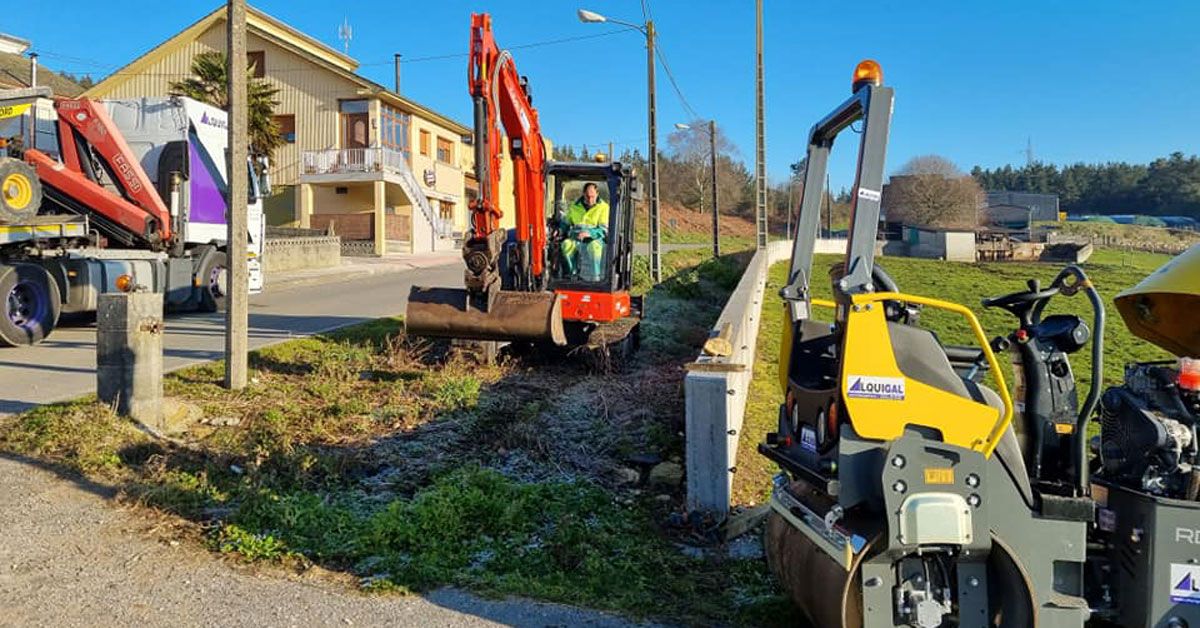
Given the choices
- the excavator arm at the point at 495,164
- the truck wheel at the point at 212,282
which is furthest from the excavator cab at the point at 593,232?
the truck wheel at the point at 212,282

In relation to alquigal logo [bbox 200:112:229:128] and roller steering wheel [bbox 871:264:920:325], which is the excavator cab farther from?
alquigal logo [bbox 200:112:229:128]

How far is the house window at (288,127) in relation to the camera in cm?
3912

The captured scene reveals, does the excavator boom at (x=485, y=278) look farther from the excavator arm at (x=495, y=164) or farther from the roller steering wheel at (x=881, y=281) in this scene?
the roller steering wheel at (x=881, y=281)

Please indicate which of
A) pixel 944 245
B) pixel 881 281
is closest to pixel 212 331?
pixel 881 281

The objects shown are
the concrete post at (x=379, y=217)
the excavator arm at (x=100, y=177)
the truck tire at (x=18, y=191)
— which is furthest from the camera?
the concrete post at (x=379, y=217)

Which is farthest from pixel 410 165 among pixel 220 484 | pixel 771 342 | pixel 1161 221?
pixel 1161 221

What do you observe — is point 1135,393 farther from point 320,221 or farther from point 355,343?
point 320,221

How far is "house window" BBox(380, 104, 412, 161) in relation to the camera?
3862cm

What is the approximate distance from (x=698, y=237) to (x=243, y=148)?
209ft

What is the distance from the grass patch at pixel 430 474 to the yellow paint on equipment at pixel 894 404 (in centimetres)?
144

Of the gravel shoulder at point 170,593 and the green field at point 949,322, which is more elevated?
the green field at point 949,322

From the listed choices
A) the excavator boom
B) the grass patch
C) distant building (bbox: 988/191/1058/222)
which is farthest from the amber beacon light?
distant building (bbox: 988/191/1058/222)

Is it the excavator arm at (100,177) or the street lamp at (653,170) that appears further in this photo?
the street lamp at (653,170)

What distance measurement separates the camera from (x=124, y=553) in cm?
491
